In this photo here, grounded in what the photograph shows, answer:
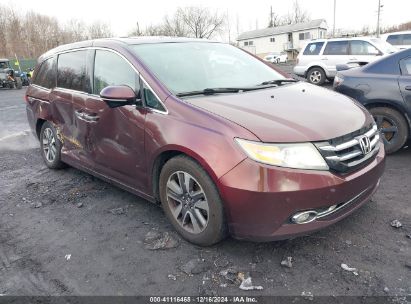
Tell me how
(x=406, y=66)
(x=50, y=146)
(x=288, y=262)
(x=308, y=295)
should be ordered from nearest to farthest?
(x=308, y=295) → (x=288, y=262) → (x=406, y=66) → (x=50, y=146)

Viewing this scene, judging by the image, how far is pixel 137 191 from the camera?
144 inches

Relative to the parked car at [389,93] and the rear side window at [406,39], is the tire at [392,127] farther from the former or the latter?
the rear side window at [406,39]

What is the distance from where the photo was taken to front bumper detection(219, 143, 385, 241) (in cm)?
257

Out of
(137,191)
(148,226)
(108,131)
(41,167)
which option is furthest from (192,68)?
(41,167)

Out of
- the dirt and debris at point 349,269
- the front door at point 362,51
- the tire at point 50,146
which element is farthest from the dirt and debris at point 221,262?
the front door at point 362,51

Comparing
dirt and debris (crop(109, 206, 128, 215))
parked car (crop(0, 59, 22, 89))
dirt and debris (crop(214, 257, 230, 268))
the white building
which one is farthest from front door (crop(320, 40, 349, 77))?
the white building

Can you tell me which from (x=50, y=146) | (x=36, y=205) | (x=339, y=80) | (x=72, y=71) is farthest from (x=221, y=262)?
(x=339, y=80)

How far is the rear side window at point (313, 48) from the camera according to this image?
1453cm

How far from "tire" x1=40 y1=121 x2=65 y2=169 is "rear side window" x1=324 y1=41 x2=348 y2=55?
11.8 m

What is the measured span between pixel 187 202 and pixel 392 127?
3507 millimetres

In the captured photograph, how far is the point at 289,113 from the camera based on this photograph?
2.94 metres

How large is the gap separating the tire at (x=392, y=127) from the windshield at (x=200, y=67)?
1.98m

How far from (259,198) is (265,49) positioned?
6135cm

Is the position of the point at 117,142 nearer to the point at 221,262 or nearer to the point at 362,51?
the point at 221,262
